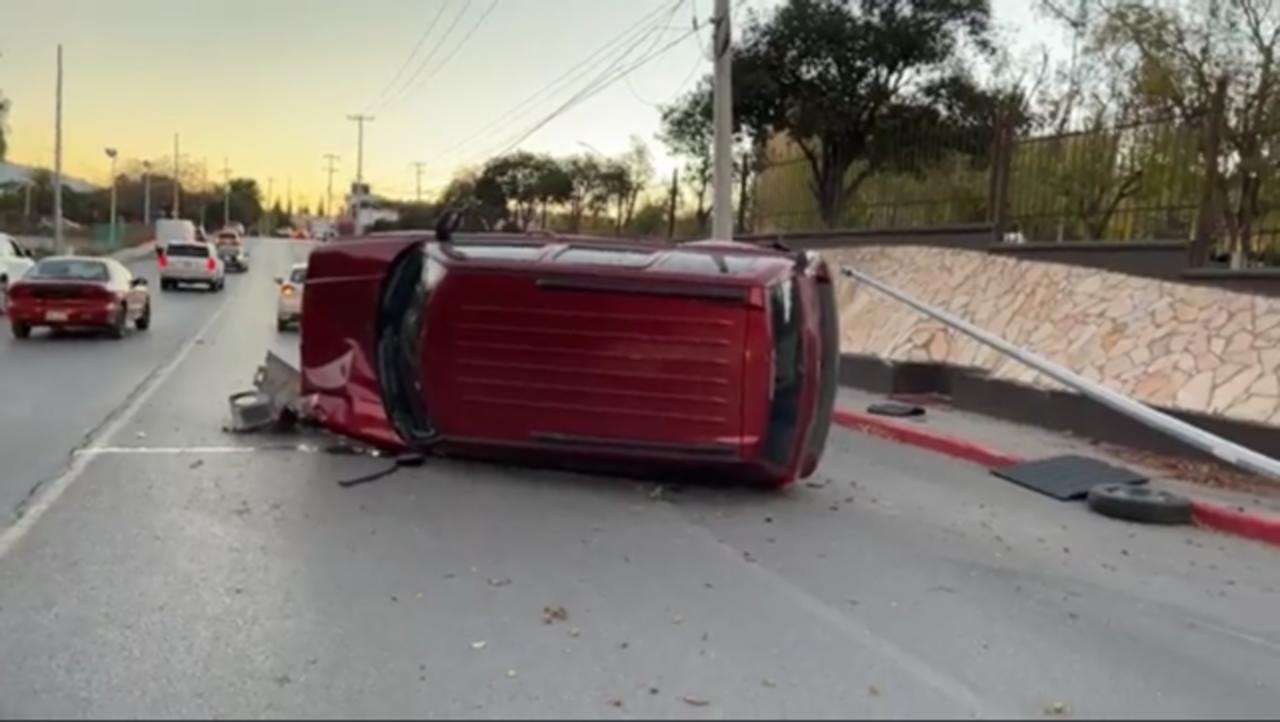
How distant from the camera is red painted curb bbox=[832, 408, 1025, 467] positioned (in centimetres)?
1000

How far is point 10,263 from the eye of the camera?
2589 centimetres

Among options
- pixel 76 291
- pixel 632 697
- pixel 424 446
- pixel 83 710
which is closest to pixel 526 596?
pixel 632 697

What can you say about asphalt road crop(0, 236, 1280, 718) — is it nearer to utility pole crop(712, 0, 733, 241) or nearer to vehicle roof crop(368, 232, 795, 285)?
vehicle roof crop(368, 232, 795, 285)

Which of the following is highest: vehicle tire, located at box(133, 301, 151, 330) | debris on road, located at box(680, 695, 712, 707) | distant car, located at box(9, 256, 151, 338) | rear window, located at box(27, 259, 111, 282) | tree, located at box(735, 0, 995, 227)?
tree, located at box(735, 0, 995, 227)

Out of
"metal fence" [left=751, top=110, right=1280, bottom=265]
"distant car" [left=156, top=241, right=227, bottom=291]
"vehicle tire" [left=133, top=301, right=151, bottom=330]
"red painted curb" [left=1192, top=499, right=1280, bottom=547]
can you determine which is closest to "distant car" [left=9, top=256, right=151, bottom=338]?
"vehicle tire" [left=133, top=301, right=151, bottom=330]

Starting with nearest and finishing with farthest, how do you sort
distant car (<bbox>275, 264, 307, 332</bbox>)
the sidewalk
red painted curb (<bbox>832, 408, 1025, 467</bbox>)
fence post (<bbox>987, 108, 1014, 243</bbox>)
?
the sidewalk, red painted curb (<bbox>832, 408, 1025, 467</bbox>), fence post (<bbox>987, 108, 1014, 243</bbox>), distant car (<bbox>275, 264, 307, 332</bbox>)

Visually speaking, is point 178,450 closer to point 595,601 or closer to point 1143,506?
point 595,601

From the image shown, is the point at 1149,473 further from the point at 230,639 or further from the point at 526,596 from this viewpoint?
the point at 230,639

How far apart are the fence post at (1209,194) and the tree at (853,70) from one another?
10504 millimetres

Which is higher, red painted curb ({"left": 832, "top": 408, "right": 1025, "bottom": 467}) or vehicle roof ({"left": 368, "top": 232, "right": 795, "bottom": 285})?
vehicle roof ({"left": 368, "top": 232, "right": 795, "bottom": 285})

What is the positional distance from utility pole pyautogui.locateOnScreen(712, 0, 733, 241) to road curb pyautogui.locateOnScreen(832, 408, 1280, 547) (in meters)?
6.63

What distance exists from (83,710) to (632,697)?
199 centimetres

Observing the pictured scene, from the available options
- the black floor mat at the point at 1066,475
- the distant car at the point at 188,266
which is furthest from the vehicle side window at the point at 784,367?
the distant car at the point at 188,266

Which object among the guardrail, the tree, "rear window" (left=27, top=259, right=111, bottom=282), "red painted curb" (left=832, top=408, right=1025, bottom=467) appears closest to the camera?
the guardrail
